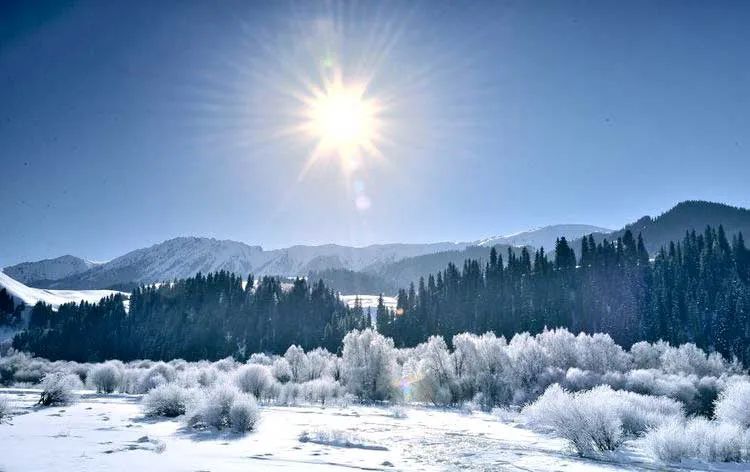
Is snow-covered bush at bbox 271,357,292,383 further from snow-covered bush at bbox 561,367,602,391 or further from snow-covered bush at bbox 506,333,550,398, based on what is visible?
snow-covered bush at bbox 561,367,602,391

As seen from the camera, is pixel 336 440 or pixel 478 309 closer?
pixel 336 440

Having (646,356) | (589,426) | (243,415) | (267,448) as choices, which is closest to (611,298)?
(646,356)

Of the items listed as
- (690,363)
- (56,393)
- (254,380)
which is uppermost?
(690,363)

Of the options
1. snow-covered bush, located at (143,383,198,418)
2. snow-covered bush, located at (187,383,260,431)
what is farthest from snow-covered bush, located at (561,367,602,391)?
snow-covered bush, located at (143,383,198,418)

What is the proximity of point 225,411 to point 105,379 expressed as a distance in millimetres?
48075

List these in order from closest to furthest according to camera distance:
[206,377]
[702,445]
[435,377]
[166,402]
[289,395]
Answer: [702,445] → [166,402] → [289,395] → [206,377] → [435,377]

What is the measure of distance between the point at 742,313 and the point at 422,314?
260 ft

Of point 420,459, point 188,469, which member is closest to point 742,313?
point 420,459

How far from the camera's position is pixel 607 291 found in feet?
402

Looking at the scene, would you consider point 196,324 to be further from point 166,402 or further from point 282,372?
point 166,402

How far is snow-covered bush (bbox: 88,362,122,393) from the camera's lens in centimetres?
6650

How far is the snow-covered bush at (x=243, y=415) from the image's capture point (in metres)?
28.0

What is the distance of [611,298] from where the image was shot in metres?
120

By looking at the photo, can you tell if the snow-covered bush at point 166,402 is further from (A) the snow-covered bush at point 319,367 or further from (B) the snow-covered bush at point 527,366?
(A) the snow-covered bush at point 319,367
